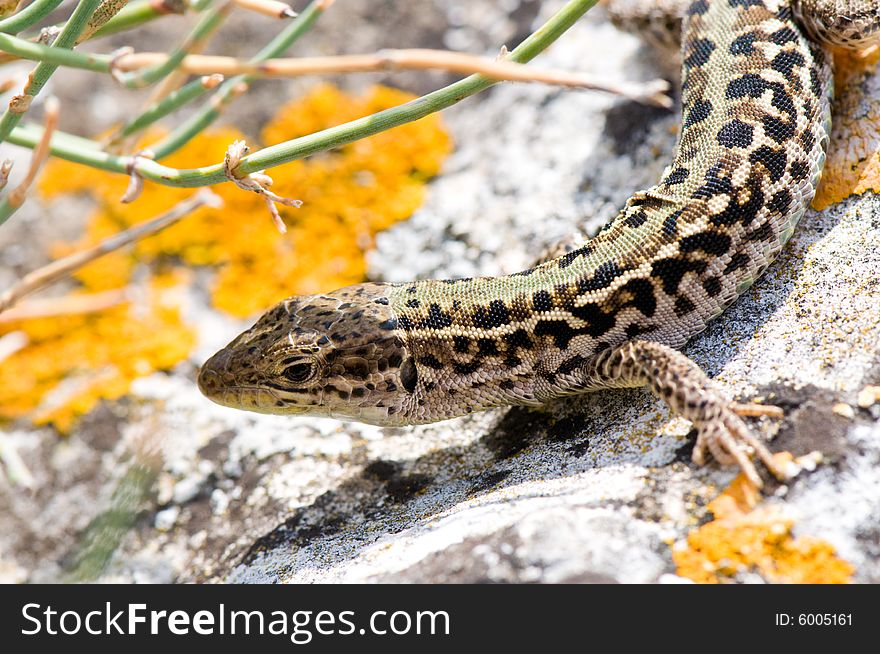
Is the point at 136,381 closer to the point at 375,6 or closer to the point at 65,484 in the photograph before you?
the point at 65,484

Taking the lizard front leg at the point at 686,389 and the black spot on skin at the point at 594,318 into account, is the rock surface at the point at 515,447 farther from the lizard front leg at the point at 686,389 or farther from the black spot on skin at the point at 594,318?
the black spot on skin at the point at 594,318

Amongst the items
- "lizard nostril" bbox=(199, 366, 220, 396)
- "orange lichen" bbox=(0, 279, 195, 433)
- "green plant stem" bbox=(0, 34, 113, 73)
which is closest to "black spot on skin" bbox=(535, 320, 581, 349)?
"lizard nostril" bbox=(199, 366, 220, 396)

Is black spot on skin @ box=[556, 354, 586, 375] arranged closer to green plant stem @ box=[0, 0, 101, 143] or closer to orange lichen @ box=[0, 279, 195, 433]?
green plant stem @ box=[0, 0, 101, 143]

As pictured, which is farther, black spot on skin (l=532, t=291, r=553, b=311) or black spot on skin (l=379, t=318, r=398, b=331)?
black spot on skin (l=379, t=318, r=398, b=331)

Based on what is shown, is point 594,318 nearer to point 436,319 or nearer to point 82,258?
point 436,319

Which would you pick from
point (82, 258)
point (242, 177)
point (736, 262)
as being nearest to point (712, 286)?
point (736, 262)

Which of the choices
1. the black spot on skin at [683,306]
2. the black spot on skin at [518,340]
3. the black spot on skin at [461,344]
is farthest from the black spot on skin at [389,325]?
the black spot on skin at [683,306]

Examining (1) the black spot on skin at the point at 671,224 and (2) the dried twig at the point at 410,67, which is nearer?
(2) the dried twig at the point at 410,67
